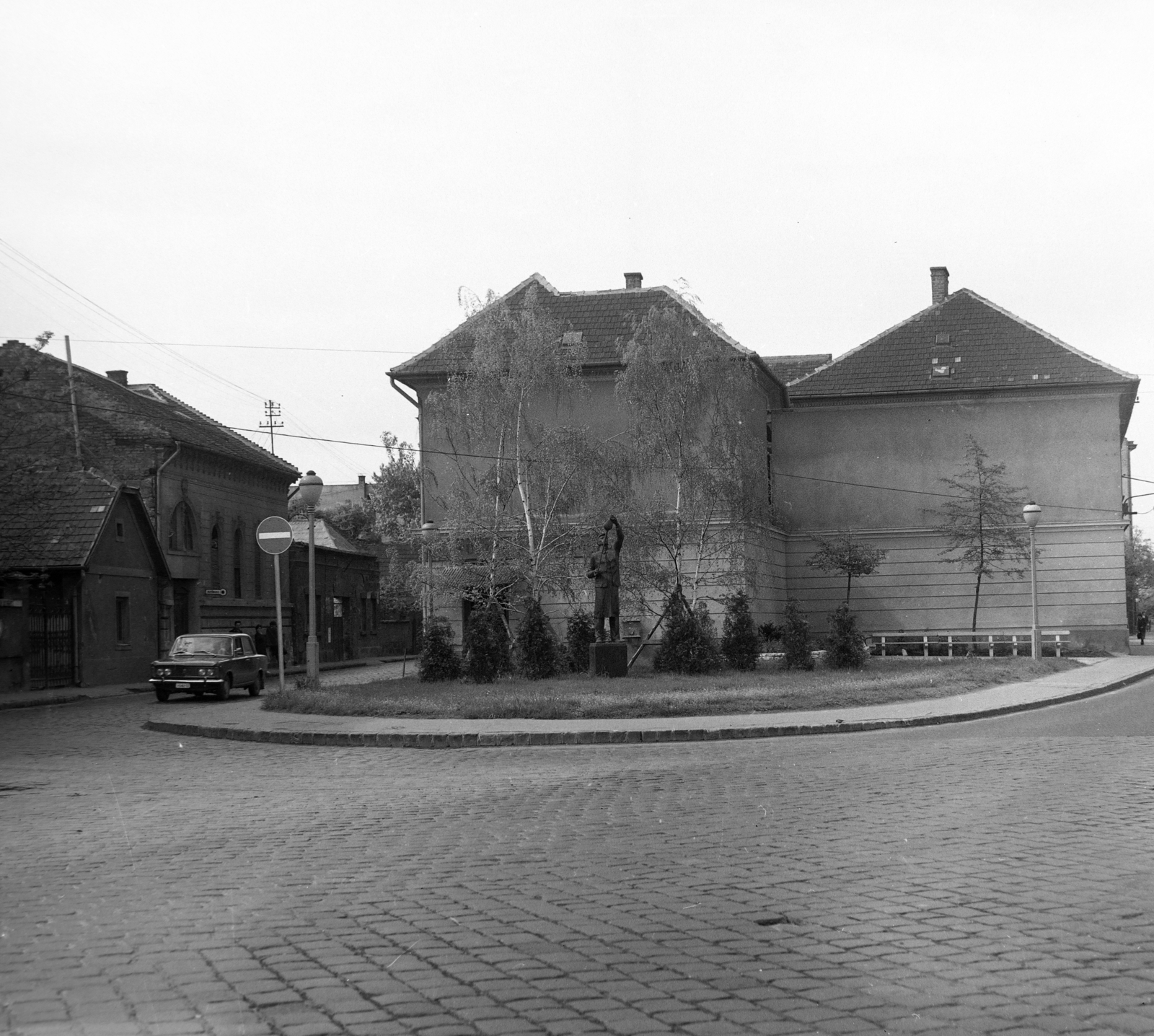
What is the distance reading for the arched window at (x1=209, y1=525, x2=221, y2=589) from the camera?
5000 centimetres

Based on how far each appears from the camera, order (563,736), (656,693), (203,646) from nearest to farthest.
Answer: (563,736) → (656,693) → (203,646)

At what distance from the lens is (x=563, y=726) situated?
1950 cm

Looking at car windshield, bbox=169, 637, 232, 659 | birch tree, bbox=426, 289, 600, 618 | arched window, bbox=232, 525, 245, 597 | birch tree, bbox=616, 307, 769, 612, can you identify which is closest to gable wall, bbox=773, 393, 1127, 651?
birch tree, bbox=616, 307, 769, 612

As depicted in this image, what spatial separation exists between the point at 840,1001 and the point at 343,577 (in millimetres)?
56033

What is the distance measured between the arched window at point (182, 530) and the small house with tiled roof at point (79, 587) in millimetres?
4082

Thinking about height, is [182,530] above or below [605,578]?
above

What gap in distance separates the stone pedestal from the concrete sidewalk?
337 inches

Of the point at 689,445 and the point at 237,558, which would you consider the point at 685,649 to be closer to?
the point at 689,445

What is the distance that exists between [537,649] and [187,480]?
20.6 m

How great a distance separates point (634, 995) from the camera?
226 inches

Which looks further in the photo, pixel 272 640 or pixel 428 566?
pixel 272 640

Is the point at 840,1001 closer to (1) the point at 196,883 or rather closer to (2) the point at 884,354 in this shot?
(1) the point at 196,883

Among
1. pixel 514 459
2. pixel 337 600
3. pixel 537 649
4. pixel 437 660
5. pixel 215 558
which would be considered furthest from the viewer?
pixel 337 600


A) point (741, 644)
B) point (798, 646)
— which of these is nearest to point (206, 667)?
point (741, 644)
